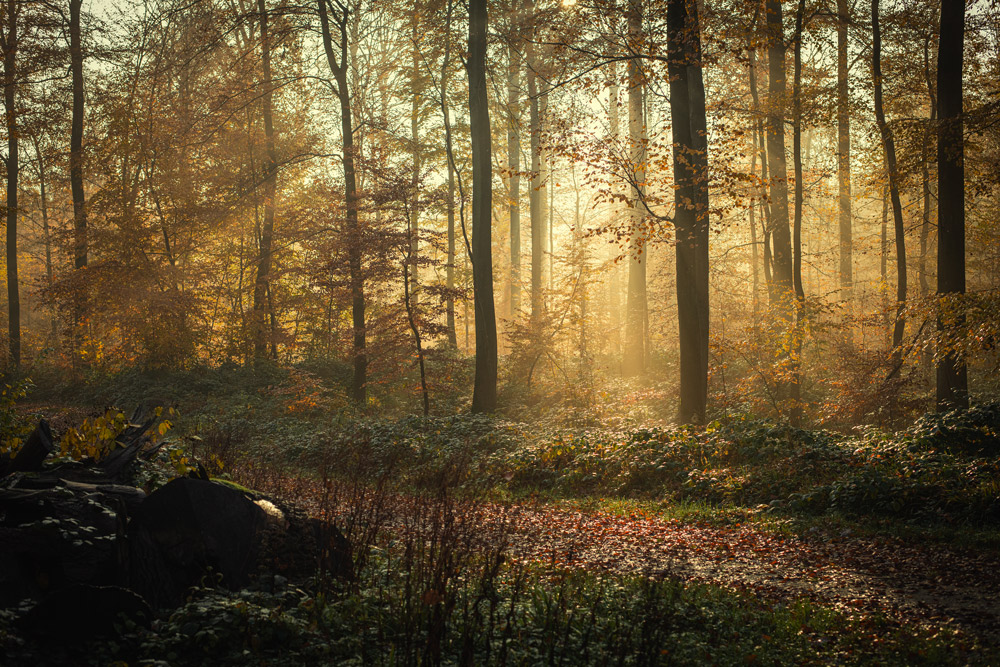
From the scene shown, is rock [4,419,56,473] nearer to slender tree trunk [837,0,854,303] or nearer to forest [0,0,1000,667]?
forest [0,0,1000,667]

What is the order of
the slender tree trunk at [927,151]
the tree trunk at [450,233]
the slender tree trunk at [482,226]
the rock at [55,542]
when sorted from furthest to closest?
the tree trunk at [450,233] → the slender tree trunk at [482,226] → the slender tree trunk at [927,151] → the rock at [55,542]

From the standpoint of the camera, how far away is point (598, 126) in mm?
14469

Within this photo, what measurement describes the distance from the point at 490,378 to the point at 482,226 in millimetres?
3661

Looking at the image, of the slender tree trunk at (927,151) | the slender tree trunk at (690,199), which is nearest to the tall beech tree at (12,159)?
the slender tree trunk at (690,199)

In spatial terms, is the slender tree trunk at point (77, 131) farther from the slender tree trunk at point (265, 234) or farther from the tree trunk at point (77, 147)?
the slender tree trunk at point (265, 234)

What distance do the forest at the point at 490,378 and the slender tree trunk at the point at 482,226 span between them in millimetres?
80

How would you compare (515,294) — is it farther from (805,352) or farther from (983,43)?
(983,43)

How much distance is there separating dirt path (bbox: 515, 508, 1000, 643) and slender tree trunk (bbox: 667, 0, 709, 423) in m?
4.69

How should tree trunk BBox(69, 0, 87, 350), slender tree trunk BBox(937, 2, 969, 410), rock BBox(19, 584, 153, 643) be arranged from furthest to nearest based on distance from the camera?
tree trunk BBox(69, 0, 87, 350) < slender tree trunk BBox(937, 2, 969, 410) < rock BBox(19, 584, 153, 643)

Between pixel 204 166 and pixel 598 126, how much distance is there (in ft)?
42.5

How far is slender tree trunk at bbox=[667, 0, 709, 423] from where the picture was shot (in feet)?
36.2

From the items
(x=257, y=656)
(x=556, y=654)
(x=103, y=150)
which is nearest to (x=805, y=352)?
(x=556, y=654)

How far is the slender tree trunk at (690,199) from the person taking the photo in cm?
1104

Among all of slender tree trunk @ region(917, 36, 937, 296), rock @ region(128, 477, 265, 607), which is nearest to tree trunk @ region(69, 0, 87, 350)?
rock @ region(128, 477, 265, 607)
